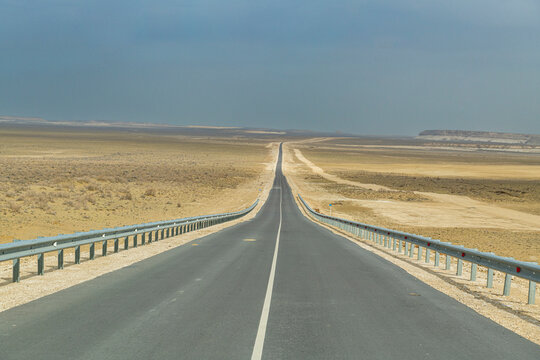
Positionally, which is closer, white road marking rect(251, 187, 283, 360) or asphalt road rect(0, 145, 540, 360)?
white road marking rect(251, 187, 283, 360)

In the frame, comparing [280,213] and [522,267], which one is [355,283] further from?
[280,213]

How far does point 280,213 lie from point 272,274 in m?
34.2

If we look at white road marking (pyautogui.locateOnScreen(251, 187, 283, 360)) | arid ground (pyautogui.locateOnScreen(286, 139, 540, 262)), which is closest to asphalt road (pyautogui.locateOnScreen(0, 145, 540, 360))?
white road marking (pyautogui.locateOnScreen(251, 187, 283, 360))

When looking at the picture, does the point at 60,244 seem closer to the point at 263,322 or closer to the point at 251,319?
the point at 251,319

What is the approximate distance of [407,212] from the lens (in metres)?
49.0

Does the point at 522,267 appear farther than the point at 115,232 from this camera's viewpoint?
No

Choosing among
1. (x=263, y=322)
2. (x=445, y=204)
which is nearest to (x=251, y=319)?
(x=263, y=322)

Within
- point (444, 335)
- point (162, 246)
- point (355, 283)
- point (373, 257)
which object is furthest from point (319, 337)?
point (162, 246)

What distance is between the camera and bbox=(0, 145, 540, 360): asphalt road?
22.7 ft

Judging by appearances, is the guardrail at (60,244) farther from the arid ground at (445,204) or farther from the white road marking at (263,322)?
the arid ground at (445,204)

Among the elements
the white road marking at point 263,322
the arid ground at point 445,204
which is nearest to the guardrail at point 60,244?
the white road marking at point 263,322

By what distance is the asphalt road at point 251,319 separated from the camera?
6.92 metres

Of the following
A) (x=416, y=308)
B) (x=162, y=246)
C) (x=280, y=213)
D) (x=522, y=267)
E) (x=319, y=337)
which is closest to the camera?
(x=319, y=337)

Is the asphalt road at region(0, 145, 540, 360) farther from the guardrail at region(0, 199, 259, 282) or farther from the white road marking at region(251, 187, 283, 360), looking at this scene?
the guardrail at region(0, 199, 259, 282)
